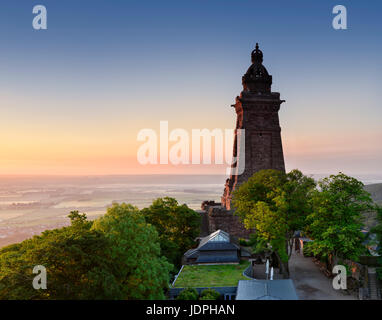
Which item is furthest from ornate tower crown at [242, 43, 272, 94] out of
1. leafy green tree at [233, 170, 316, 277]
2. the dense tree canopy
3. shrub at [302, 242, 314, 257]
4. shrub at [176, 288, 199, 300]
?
shrub at [176, 288, 199, 300]

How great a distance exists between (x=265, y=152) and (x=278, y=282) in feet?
105

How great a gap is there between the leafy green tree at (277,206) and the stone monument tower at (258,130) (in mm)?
14813

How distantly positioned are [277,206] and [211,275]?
10629mm

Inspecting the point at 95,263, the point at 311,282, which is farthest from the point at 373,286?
the point at 95,263

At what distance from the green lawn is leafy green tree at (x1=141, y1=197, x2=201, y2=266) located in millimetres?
4548

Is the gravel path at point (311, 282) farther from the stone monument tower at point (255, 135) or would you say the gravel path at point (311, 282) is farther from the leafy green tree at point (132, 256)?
the stone monument tower at point (255, 135)

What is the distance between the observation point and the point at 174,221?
1654 inches

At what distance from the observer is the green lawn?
30100mm

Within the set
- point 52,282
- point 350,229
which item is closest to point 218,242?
point 350,229

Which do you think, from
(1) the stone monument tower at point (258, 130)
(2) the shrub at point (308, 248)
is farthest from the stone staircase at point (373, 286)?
(1) the stone monument tower at point (258, 130)

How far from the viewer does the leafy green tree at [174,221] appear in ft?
131

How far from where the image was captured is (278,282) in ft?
86.7

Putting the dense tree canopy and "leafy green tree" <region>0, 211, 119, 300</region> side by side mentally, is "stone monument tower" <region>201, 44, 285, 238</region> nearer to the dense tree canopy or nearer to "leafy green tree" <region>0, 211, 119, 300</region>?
the dense tree canopy

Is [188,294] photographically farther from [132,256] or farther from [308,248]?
[308,248]
